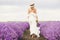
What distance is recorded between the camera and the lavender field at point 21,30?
352 centimetres

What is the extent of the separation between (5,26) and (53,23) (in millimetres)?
558

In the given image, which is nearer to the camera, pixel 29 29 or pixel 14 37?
pixel 14 37

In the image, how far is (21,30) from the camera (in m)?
3.72

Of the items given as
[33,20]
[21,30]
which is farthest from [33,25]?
[21,30]

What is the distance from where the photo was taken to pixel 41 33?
3709 millimetres

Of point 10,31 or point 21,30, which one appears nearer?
point 10,31

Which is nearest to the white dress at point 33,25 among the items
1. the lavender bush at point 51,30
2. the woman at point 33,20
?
the woman at point 33,20

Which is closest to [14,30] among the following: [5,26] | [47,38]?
[5,26]

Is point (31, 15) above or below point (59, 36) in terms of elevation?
above

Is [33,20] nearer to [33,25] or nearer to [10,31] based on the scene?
[33,25]

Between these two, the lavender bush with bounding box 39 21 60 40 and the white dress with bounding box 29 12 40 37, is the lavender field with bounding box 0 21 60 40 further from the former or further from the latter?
the white dress with bounding box 29 12 40 37

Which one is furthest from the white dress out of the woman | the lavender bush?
the lavender bush

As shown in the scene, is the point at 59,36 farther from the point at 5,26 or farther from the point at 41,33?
the point at 5,26

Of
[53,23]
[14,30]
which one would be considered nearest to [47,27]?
[53,23]
